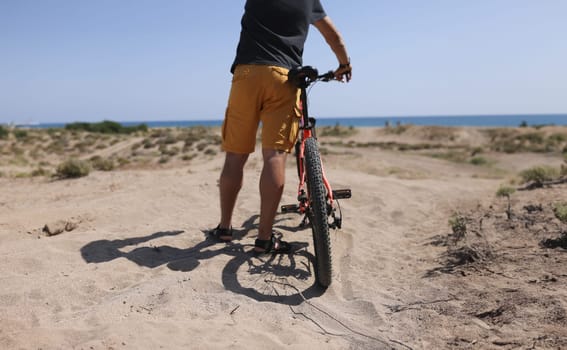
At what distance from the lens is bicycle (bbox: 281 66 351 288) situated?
8.79ft

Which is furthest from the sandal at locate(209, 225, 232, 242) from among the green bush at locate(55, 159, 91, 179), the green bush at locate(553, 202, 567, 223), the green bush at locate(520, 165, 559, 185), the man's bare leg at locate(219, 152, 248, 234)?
the green bush at locate(520, 165, 559, 185)

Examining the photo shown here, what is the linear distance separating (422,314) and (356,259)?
1.00 metres

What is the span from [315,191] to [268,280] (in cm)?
67

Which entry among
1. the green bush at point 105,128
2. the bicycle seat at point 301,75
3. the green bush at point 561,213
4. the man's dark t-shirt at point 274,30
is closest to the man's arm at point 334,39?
the man's dark t-shirt at point 274,30

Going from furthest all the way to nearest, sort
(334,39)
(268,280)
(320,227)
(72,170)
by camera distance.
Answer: (72,170) < (334,39) < (268,280) < (320,227)

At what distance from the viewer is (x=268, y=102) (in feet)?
10.2

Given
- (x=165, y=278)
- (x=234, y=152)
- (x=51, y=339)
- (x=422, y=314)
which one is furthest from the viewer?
(x=234, y=152)

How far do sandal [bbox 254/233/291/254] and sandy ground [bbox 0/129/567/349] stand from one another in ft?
0.22

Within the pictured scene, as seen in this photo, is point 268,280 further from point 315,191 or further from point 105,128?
point 105,128

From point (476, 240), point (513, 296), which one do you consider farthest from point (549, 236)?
point (513, 296)

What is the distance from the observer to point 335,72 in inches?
124

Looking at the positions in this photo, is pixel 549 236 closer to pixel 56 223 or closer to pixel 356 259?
pixel 356 259

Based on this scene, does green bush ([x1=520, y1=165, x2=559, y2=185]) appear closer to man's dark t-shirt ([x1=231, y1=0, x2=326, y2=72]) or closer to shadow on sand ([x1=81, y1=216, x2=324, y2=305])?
shadow on sand ([x1=81, y1=216, x2=324, y2=305])

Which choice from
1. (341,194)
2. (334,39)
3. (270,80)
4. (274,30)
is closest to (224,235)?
(341,194)
